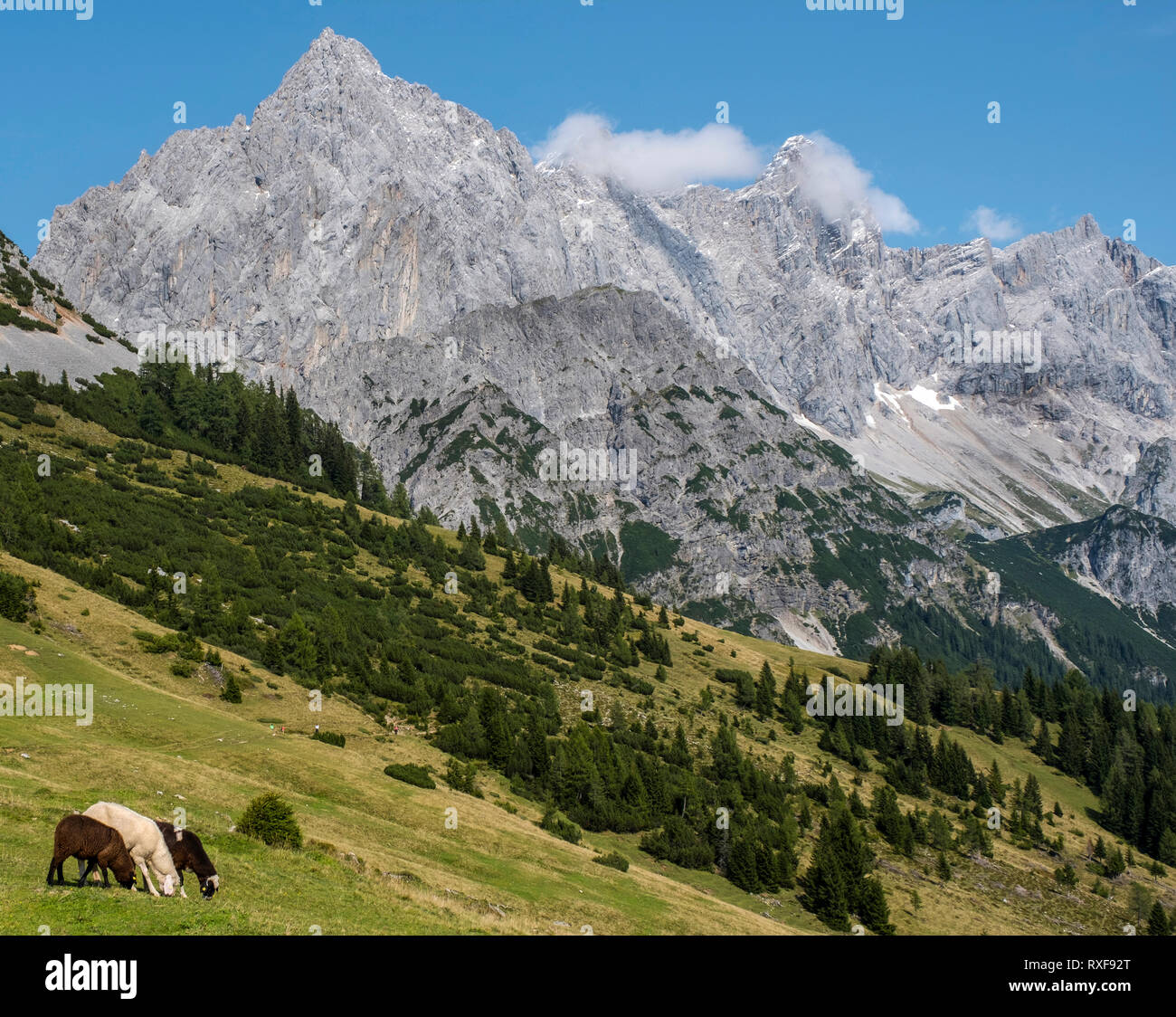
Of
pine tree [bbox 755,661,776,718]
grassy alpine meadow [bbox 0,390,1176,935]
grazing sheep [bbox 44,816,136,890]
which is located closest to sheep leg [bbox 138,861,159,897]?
grazing sheep [bbox 44,816,136,890]

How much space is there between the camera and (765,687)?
14375 centimetres

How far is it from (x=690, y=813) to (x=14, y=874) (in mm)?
69502

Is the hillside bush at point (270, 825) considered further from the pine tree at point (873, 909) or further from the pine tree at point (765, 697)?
the pine tree at point (765, 697)

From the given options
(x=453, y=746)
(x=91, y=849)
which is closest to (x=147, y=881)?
(x=91, y=849)

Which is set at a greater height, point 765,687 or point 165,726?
point 165,726

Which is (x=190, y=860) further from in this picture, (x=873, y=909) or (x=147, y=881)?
(x=873, y=909)

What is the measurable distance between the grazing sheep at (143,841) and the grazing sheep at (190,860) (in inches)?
14.4

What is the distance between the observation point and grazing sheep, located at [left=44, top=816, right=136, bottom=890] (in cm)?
2373

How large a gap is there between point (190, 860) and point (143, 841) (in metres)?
1.38

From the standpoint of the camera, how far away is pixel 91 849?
78.4ft

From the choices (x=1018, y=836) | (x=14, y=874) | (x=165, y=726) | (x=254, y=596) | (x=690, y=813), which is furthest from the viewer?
(x=1018, y=836)

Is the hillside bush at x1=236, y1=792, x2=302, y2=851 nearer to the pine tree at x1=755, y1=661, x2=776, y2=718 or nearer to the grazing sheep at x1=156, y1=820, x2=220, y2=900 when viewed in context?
the grazing sheep at x1=156, y1=820, x2=220, y2=900
